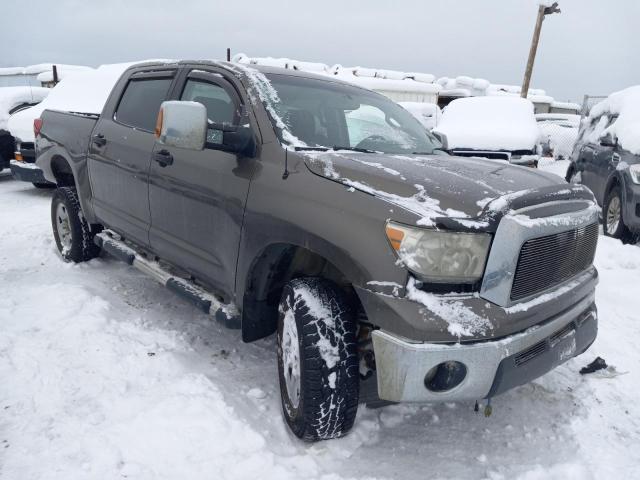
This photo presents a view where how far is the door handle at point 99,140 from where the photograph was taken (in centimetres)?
414

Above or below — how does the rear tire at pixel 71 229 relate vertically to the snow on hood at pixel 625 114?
below

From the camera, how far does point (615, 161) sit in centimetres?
691

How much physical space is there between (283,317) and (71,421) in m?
1.16

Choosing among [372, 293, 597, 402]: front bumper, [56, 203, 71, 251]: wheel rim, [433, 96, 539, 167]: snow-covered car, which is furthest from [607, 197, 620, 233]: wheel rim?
[56, 203, 71, 251]: wheel rim

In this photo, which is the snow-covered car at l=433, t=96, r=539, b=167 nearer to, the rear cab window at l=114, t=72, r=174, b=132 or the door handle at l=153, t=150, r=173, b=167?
the rear cab window at l=114, t=72, r=174, b=132

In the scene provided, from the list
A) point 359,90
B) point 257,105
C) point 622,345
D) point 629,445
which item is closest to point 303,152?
point 257,105

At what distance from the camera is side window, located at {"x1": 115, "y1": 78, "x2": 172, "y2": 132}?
373 centimetres

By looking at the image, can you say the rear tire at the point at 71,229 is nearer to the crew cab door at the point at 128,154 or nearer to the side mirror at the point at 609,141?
the crew cab door at the point at 128,154

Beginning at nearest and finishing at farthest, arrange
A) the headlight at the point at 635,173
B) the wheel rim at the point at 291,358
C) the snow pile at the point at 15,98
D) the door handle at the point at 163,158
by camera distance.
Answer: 1. the wheel rim at the point at 291,358
2. the door handle at the point at 163,158
3. the headlight at the point at 635,173
4. the snow pile at the point at 15,98

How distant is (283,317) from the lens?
2.55m

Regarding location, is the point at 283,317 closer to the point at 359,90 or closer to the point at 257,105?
the point at 257,105

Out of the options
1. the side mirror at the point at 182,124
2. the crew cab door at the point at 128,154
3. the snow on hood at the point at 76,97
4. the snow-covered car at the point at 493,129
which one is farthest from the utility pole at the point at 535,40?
the side mirror at the point at 182,124

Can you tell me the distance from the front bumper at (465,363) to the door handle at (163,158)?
1.93 meters

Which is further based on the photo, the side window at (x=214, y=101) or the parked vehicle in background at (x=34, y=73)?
the parked vehicle in background at (x=34, y=73)
